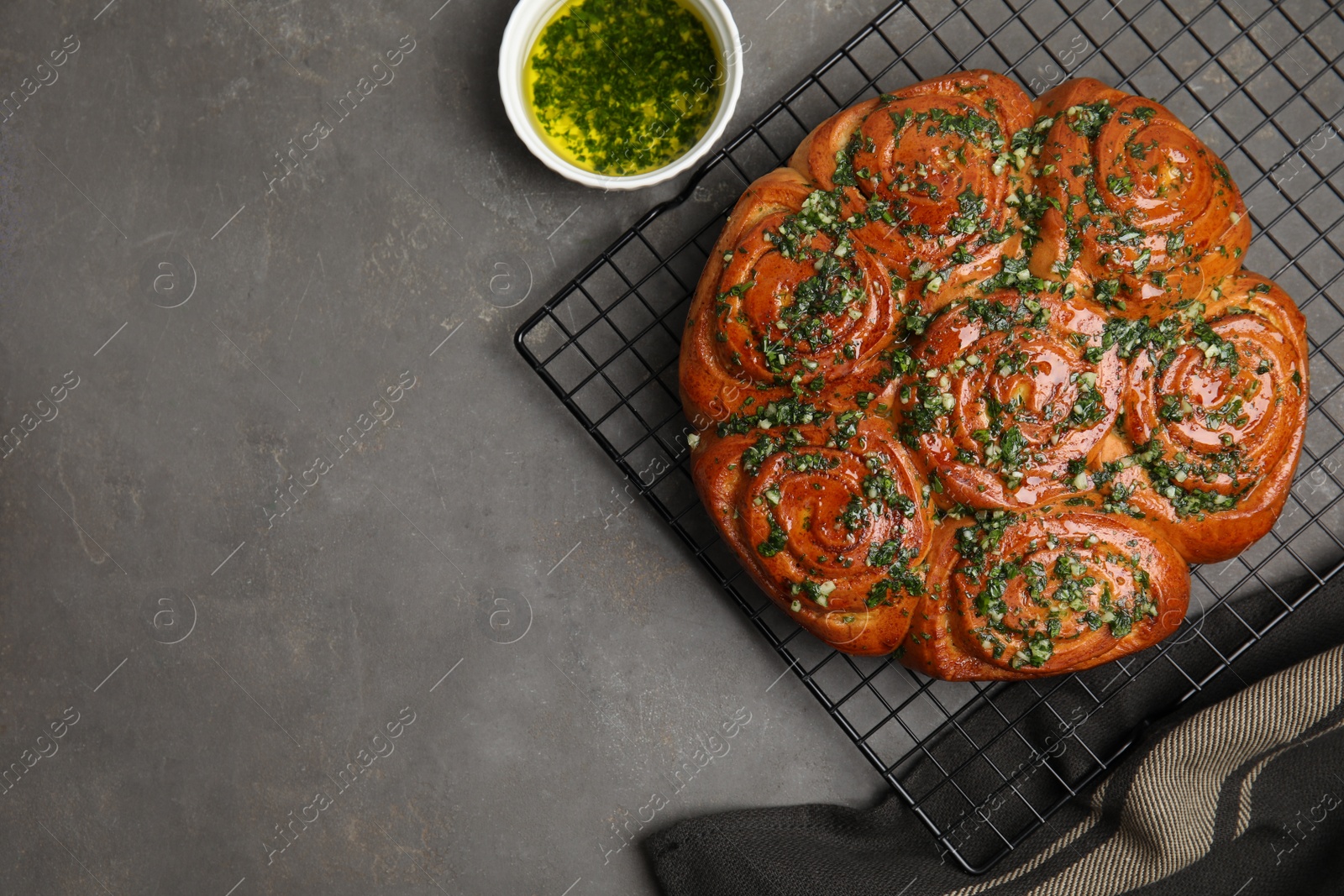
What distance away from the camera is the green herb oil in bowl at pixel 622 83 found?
3.26 metres

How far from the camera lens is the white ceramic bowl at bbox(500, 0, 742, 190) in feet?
10.2

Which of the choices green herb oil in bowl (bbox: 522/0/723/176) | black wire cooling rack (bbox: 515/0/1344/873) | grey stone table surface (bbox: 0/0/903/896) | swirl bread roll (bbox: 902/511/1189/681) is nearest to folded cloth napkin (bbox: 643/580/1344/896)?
black wire cooling rack (bbox: 515/0/1344/873)

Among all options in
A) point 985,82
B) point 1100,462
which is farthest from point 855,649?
point 985,82

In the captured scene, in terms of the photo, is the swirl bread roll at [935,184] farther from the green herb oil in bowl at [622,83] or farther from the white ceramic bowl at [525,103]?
the green herb oil in bowl at [622,83]

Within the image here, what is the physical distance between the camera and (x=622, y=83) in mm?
3299

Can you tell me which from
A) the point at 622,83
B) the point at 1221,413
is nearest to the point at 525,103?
the point at 622,83

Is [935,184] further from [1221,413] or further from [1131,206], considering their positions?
[1221,413]

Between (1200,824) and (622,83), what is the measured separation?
337 centimetres

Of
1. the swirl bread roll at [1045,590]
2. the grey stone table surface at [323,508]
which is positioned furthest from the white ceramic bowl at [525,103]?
the swirl bread roll at [1045,590]

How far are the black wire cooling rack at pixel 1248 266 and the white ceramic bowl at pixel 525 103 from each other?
0.25 m

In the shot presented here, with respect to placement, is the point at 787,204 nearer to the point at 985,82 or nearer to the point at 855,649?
the point at 985,82

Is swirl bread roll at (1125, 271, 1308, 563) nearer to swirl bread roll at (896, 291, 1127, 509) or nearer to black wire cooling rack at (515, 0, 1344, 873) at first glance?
swirl bread roll at (896, 291, 1127, 509)

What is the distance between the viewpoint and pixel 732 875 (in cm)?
336

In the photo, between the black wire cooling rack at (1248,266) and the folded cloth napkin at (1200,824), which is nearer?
the folded cloth napkin at (1200,824)
